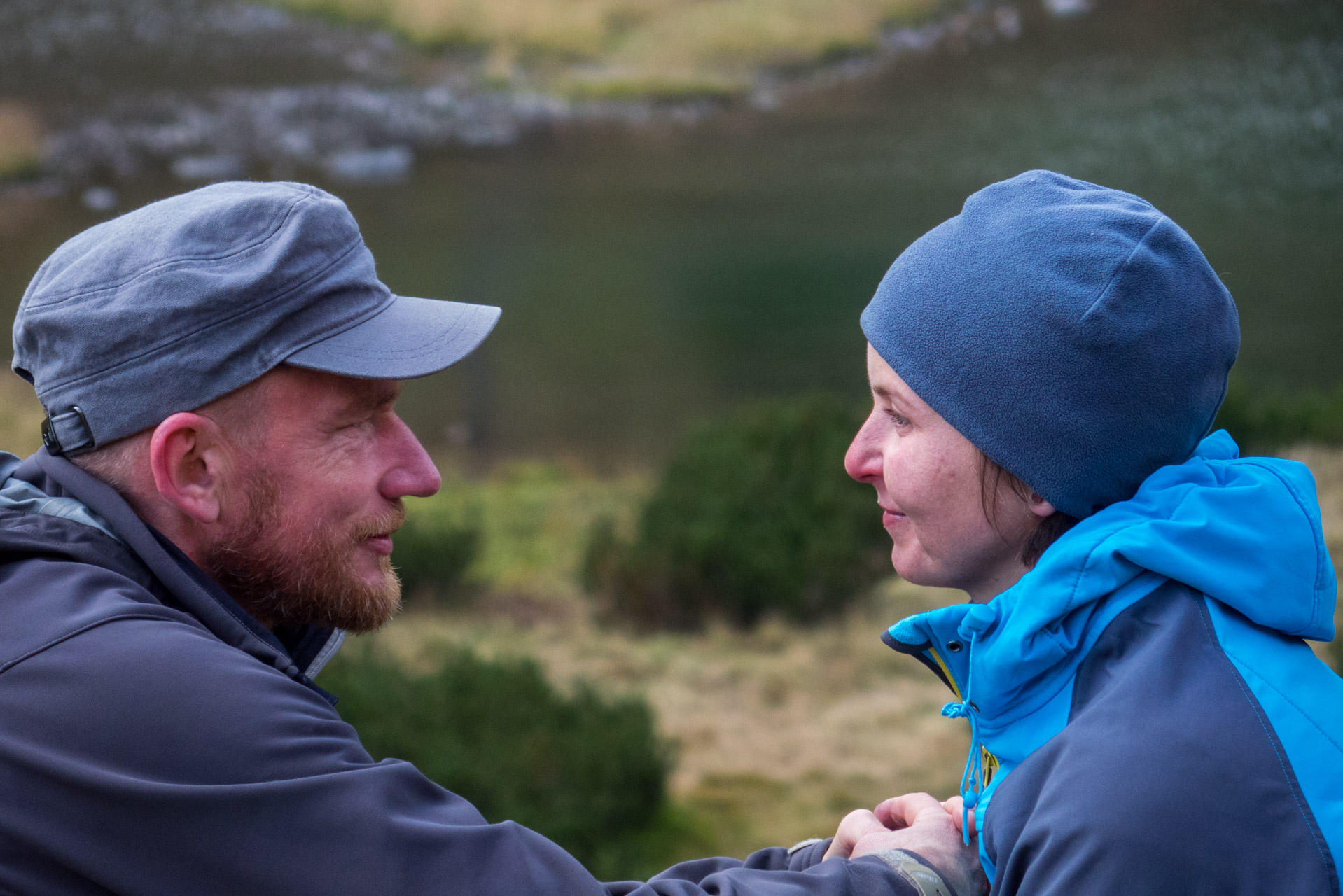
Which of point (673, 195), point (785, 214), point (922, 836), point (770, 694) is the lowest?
point (770, 694)

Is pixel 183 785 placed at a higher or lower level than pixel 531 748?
higher

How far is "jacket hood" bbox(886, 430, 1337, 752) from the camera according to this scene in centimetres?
115

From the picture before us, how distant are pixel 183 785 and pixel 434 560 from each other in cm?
742

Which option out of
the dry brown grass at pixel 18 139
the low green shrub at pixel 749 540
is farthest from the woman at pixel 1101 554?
the dry brown grass at pixel 18 139

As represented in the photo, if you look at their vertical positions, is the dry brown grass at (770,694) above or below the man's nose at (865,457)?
below

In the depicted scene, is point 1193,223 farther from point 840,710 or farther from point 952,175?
point 840,710

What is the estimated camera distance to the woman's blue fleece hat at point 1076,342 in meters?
1.21

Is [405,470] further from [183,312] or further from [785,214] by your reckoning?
[785,214]

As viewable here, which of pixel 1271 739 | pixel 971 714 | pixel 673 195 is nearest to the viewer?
pixel 1271 739

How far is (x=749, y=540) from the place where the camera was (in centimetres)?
753

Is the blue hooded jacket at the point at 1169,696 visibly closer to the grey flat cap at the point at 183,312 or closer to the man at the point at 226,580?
the man at the point at 226,580

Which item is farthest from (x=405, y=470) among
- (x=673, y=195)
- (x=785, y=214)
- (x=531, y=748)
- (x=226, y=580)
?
(x=673, y=195)

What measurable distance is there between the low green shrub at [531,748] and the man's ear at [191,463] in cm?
265

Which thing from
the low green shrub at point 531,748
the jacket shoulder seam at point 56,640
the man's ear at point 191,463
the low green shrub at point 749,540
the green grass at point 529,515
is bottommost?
the green grass at point 529,515
